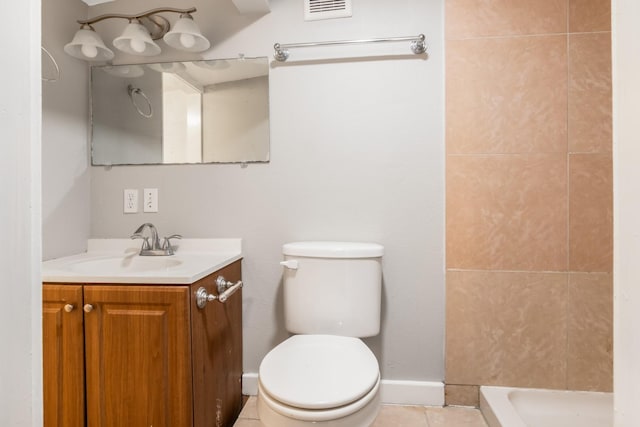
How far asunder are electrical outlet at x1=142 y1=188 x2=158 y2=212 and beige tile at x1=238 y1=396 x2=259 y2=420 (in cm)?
101

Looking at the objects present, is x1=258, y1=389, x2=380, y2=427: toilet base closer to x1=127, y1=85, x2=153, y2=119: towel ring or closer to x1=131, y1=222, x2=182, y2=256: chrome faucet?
x1=131, y1=222, x2=182, y2=256: chrome faucet

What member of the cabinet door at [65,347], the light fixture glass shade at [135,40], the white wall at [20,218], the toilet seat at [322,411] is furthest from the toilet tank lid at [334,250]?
the light fixture glass shade at [135,40]

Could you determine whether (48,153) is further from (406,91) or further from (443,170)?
(443,170)

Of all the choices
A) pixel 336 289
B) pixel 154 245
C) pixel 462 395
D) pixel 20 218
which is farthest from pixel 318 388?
pixel 154 245

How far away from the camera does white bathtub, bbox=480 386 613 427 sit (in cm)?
136

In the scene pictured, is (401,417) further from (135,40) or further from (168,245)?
(135,40)

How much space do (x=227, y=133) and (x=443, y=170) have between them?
1008 millimetres

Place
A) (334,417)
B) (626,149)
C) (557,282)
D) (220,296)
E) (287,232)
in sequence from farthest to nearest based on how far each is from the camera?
(287,232)
(557,282)
(220,296)
(334,417)
(626,149)

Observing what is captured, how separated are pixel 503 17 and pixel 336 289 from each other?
1359mm

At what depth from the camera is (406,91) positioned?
1.48 metres

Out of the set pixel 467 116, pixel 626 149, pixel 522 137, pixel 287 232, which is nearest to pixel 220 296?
pixel 287 232

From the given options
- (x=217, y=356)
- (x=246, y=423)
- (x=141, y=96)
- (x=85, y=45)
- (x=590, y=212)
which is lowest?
(x=246, y=423)

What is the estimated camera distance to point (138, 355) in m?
1.02

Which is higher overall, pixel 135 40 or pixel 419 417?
pixel 135 40
